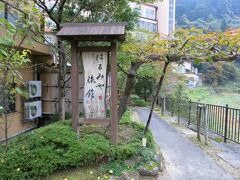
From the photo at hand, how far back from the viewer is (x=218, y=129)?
7.81 metres

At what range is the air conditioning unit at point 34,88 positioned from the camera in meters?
7.59

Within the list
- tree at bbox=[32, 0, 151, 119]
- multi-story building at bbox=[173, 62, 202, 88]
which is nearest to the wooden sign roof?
multi-story building at bbox=[173, 62, 202, 88]

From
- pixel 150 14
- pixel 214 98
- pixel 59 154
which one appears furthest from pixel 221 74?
pixel 59 154

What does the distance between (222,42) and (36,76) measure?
628 centimetres

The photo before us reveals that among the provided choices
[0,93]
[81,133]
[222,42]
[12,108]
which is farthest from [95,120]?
[12,108]

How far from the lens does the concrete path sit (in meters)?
4.52

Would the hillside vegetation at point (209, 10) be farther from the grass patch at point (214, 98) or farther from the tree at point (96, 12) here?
the tree at point (96, 12)

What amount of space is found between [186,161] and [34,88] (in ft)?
16.7

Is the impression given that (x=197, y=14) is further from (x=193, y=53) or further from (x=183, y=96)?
(x=193, y=53)

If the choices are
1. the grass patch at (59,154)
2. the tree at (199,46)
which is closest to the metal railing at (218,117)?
the tree at (199,46)

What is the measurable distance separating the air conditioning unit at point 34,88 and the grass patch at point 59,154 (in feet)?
10.8

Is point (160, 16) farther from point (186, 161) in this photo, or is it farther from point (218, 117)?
point (186, 161)

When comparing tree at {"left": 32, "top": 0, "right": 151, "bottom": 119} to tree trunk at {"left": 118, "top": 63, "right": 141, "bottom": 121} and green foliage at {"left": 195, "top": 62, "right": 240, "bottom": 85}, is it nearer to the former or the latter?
tree trunk at {"left": 118, "top": 63, "right": 141, "bottom": 121}

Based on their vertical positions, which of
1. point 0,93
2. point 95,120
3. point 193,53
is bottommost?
point 95,120
